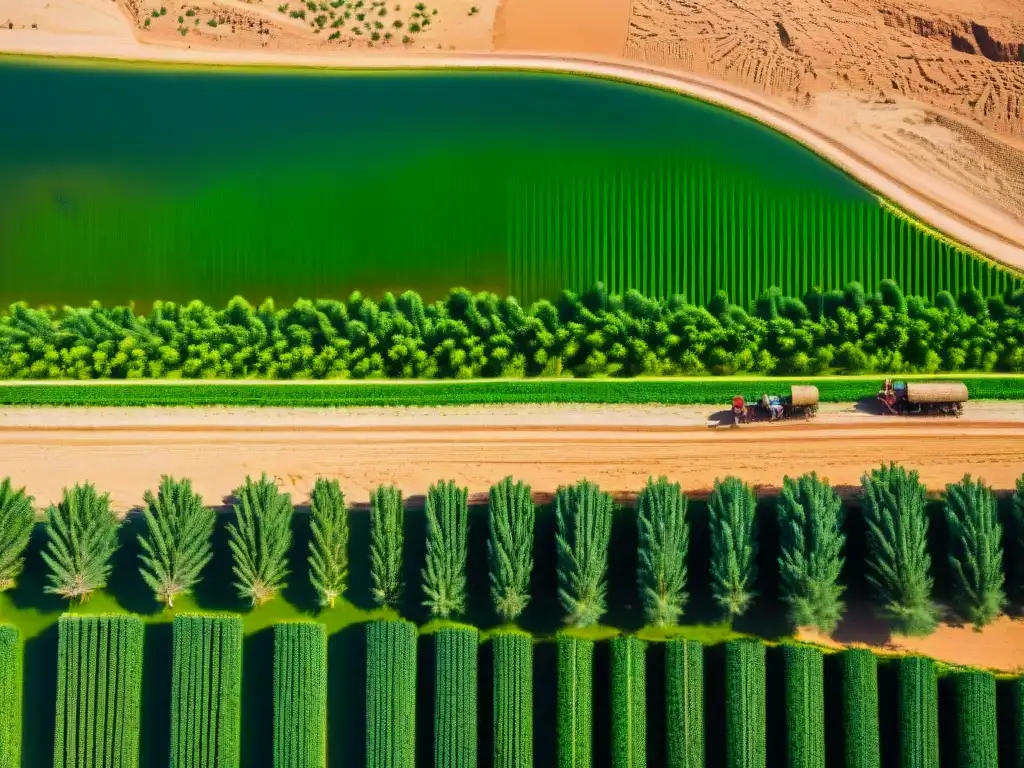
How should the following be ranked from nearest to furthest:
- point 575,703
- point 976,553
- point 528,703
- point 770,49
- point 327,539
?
point 976,553
point 575,703
point 528,703
point 327,539
point 770,49

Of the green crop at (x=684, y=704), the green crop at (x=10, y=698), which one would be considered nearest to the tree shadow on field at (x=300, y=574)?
the green crop at (x=10, y=698)

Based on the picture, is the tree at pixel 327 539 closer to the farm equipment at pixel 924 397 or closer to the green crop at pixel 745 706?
the green crop at pixel 745 706

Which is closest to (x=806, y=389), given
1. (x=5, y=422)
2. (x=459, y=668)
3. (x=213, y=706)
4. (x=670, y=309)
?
(x=670, y=309)

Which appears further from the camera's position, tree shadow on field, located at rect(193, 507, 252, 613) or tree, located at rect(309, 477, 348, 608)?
tree shadow on field, located at rect(193, 507, 252, 613)

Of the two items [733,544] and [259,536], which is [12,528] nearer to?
[259,536]

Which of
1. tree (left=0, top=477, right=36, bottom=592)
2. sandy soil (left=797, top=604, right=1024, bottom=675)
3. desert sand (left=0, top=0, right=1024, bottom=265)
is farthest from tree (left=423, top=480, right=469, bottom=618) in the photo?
desert sand (left=0, top=0, right=1024, bottom=265)

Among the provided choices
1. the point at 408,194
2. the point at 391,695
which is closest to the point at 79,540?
the point at 391,695

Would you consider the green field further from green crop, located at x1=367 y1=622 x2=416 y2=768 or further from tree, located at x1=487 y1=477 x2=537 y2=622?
tree, located at x1=487 y1=477 x2=537 y2=622
